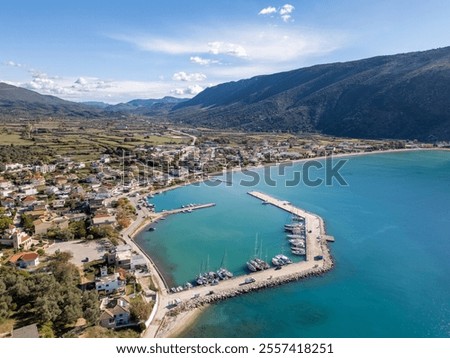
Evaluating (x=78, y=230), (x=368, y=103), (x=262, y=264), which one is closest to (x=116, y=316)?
(x=262, y=264)

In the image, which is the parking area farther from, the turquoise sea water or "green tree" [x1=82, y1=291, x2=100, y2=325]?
"green tree" [x1=82, y1=291, x2=100, y2=325]

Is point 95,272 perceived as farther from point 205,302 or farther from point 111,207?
point 111,207

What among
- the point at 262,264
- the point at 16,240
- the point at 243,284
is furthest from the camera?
the point at 16,240

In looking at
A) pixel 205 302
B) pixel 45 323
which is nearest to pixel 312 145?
pixel 205 302

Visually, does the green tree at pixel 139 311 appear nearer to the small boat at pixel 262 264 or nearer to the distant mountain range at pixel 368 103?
the small boat at pixel 262 264

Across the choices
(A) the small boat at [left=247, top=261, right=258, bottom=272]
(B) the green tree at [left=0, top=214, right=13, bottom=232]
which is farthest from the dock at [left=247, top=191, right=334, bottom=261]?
(B) the green tree at [left=0, top=214, right=13, bottom=232]

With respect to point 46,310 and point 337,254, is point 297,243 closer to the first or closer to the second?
point 337,254

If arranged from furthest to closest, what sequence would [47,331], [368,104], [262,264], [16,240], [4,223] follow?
[368,104] < [4,223] < [16,240] < [262,264] < [47,331]
